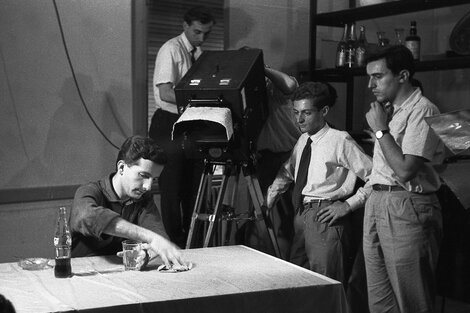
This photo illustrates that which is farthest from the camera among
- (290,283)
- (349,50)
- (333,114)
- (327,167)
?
(333,114)

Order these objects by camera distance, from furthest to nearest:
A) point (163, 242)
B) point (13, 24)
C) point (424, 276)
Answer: point (13, 24) < point (424, 276) < point (163, 242)

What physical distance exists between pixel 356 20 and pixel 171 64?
5.20 ft

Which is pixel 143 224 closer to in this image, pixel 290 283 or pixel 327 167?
pixel 290 283

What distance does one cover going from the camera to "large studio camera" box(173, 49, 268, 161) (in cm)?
329

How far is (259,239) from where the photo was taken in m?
3.86

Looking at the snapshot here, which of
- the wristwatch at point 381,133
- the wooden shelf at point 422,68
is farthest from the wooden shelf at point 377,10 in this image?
the wristwatch at point 381,133

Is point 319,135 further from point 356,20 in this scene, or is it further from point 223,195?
point 356,20

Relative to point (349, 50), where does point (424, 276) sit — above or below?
below

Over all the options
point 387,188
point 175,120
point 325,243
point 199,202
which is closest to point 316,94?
point 387,188

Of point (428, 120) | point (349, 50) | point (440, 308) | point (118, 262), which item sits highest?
point (349, 50)

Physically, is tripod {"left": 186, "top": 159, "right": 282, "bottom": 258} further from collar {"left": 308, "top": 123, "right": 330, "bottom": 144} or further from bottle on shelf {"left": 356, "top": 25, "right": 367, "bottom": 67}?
bottle on shelf {"left": 356, "top": 25, "right": 367, "bottom": 67}

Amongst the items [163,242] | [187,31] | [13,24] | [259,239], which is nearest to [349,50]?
[187,31]

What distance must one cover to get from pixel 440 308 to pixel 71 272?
101 inches

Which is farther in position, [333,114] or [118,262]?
[333,114]
